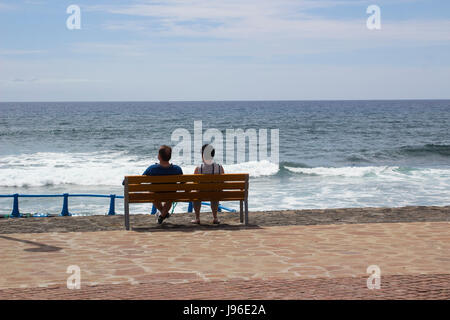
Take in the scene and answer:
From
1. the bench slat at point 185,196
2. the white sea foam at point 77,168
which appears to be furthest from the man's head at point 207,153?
the white sea foam at point 77,168

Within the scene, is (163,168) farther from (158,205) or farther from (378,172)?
(378,172)

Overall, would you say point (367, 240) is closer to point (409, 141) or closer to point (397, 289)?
point (397, 289)

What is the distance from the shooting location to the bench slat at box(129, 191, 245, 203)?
9.52 metres

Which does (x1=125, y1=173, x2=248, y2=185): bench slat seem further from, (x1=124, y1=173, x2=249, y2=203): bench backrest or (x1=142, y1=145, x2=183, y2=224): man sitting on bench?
(x1=142, y1=145, x2=183, y2=224): man sitting on bench

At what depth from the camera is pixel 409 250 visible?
25.8ft

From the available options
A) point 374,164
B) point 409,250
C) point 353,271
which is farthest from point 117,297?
point 374,164

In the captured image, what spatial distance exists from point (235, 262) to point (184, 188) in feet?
8.88

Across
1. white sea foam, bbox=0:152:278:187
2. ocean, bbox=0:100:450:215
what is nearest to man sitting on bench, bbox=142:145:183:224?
ocean, bbox=0:100:450:215

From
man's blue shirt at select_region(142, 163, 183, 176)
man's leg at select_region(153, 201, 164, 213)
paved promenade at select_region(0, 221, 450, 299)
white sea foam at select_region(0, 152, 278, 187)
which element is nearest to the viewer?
paved promenade at select_region(0, 221, 450, 299)

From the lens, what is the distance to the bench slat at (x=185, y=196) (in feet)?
31.2

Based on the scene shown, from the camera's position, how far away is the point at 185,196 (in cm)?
971

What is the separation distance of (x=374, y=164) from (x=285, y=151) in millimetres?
9259

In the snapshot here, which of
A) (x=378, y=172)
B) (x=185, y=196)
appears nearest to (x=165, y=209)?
(x=185, y=196)
